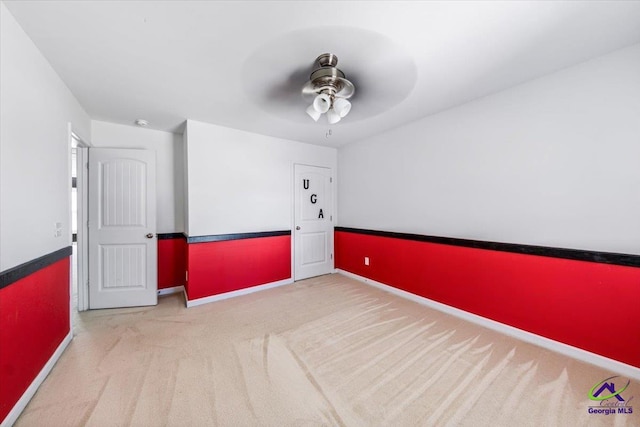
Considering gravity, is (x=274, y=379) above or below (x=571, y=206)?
below

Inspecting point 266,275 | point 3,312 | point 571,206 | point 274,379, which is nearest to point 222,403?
point 274,379

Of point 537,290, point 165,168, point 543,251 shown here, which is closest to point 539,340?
point 537,290

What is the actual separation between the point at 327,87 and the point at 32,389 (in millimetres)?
2905

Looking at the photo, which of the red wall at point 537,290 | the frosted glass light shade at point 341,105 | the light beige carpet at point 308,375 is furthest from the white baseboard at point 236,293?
the frosted glass light shade at point 341,105

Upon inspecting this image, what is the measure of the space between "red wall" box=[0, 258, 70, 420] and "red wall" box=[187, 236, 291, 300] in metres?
1.13

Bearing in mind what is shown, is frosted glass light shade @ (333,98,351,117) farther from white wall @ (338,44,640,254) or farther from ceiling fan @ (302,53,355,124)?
white wall @ (338,44,640,254)

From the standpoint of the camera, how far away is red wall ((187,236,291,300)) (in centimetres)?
293

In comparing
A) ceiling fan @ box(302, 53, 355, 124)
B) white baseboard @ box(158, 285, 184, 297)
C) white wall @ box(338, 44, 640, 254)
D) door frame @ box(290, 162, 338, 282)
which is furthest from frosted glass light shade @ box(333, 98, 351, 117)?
white baseboard @ box(158, 285, 184, 297)

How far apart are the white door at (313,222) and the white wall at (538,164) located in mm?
1439

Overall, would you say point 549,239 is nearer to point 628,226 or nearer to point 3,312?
point 628,226

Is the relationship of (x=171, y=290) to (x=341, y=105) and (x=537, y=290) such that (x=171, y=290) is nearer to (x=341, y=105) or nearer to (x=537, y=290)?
(x=341, y=105)

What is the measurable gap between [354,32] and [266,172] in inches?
94.4

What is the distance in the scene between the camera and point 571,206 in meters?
1.89

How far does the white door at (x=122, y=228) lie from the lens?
275 cm
